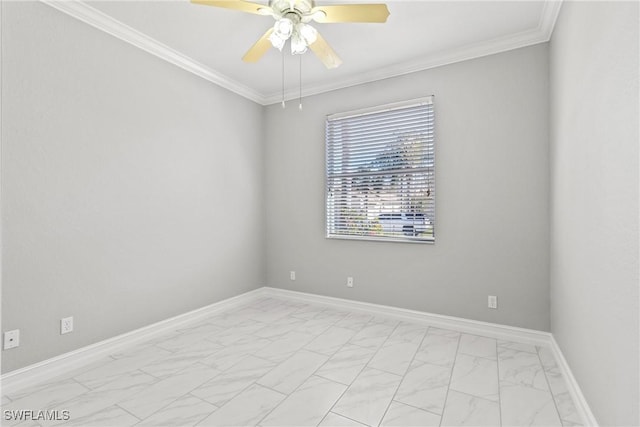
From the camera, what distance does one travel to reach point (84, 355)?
95.0 inches

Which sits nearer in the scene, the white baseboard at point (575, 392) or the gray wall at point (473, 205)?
the white baseboard at point (575, 392)

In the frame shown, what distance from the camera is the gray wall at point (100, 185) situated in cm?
211

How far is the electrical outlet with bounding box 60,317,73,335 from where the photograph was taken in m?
2.31

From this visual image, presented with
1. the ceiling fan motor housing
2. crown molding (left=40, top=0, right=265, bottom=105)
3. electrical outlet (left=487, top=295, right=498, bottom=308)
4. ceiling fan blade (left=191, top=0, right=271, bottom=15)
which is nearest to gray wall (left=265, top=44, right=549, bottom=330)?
electrical outlet (left=487, top=295, right=498, bottom=308)

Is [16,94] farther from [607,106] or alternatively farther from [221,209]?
[607,106]

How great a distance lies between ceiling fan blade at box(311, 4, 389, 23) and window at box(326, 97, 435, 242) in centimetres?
149

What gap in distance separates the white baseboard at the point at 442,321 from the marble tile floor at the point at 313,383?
10 centimetres

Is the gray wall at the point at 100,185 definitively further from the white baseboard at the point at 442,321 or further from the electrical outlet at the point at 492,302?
the electrical outlet at the point at 492,302

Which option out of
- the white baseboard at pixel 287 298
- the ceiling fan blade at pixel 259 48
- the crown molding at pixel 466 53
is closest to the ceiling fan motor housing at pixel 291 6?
the ceiling fan blade at pixel 259 48

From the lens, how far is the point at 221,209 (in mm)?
3688

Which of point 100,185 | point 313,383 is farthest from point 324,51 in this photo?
point 313,383

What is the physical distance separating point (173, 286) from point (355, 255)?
197cm

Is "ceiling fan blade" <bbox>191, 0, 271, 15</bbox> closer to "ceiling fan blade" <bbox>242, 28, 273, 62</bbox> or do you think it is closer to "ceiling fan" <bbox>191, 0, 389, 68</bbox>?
"ceiling fan" <bbox>191, 0, 389, 68</bbox>

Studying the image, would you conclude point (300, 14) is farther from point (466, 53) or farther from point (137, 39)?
point (466, 53)
